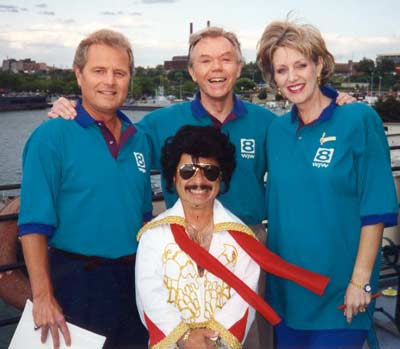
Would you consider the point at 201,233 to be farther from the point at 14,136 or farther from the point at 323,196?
the point at 14,136

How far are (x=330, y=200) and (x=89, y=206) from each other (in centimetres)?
114

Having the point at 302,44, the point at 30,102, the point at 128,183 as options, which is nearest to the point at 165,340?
the point at 128,183

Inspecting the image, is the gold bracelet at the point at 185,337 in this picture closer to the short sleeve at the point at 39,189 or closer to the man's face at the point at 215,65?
the short sleeve at the point at 39,189

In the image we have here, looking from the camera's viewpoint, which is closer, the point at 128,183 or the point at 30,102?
the point at 128,183

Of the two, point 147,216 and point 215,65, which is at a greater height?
point 215,65

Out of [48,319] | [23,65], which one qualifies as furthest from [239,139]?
[23,65]

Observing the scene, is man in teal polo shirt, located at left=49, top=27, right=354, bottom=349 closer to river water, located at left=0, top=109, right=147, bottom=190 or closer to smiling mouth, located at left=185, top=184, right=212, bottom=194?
smiling mouth, located at left=185, top=184, right=212, bottom=194

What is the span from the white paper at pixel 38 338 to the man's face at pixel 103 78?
3.37ft

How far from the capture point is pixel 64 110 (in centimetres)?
269

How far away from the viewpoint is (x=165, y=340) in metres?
2.34

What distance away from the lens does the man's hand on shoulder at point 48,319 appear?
2352 mm

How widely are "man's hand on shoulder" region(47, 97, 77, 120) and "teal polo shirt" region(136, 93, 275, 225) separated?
20.0 inches

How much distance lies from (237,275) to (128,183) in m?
0.71

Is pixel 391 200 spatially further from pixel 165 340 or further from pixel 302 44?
pixel 165 340
